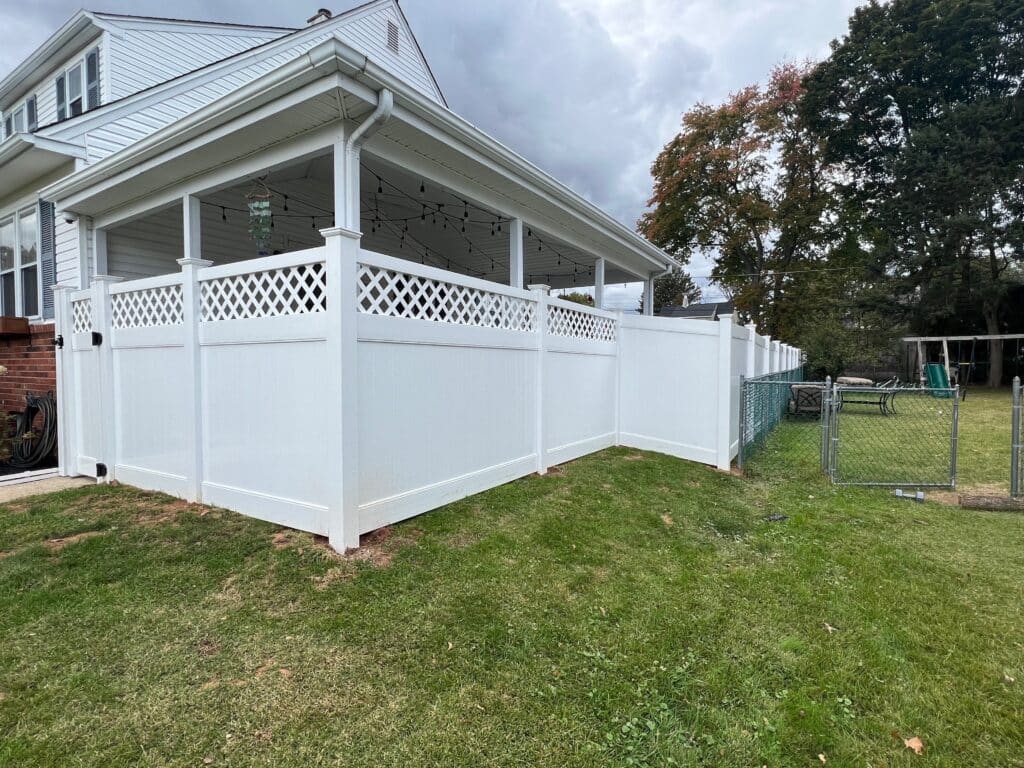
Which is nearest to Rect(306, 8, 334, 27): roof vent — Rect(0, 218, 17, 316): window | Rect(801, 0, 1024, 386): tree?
Rect(0, 218, 17, 316): window

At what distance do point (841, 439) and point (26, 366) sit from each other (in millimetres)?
12382

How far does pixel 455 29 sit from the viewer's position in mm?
11930

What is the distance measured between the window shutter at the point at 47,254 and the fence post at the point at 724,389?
27.4 feet

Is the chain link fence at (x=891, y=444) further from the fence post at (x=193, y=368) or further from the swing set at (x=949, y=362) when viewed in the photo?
the fence post at (x=193, y=368)

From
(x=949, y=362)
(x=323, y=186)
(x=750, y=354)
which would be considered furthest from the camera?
(x=949, y=362)

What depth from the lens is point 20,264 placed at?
286 inches

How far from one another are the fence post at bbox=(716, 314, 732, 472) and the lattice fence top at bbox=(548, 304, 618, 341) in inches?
54.3

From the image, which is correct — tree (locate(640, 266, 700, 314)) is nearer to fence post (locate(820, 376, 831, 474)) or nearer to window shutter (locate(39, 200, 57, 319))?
fence post (locate(820, 376, 831, 474))

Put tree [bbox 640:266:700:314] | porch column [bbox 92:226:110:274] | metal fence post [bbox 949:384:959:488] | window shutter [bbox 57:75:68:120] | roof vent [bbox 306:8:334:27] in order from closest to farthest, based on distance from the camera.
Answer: metal fence post [bbox 949:384:959:488] < porch column [bbox 92:226:110:274] < window shutter [bbox 57:75:68:120] < roof vent [bbox 306:8:334:27] < tree [bbox 640:266:700:314]

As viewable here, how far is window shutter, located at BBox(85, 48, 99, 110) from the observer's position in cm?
772

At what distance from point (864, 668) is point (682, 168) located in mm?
25052

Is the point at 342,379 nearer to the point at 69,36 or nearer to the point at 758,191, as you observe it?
the point at 69,36

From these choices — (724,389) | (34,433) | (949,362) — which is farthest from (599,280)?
(949,362)

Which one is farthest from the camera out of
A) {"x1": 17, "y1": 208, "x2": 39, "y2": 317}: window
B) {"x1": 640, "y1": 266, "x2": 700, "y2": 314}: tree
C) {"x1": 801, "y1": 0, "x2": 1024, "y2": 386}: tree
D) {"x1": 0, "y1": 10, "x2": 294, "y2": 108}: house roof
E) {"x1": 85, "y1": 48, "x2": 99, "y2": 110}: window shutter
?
{"x1": 640, "y1": 266, "x2": 700, "y2": 314}: tree
